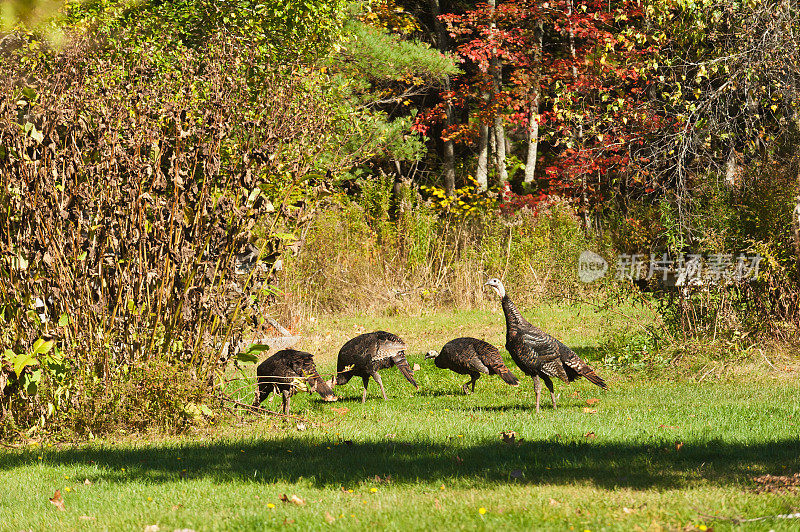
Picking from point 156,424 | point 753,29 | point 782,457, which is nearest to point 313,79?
point 156,424

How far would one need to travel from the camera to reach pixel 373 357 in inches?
364

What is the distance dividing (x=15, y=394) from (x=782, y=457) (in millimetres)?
6054

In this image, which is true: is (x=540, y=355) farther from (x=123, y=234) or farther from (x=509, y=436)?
(x=123, y=234)

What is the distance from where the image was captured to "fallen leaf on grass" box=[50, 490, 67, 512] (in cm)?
513

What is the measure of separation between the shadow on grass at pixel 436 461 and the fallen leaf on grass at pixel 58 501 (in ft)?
1.38

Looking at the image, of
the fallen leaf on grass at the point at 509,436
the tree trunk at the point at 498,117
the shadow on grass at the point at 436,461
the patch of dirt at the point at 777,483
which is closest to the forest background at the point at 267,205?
the shadow on grass at the point at 436,461

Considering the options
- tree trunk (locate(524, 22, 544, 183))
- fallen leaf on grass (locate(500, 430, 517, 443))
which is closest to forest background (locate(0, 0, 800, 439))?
tree trunk (locate(524, 22, 544, 183))

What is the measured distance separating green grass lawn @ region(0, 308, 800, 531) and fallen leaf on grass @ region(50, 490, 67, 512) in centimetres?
4

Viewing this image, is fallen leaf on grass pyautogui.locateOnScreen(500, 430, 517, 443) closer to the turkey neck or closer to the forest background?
the turkey neck

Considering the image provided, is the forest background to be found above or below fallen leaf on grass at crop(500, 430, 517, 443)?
above

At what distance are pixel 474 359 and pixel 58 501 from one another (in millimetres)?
5024

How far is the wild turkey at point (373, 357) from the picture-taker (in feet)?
30.3

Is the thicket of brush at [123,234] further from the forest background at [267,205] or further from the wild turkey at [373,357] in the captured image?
the wild turkey at [373,357]

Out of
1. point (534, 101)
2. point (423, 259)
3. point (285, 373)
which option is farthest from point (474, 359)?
point (534, 101)
